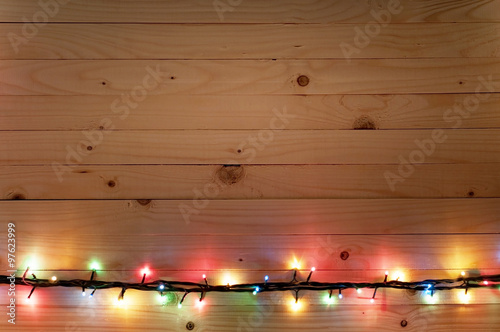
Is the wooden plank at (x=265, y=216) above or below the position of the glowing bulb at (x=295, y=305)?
above

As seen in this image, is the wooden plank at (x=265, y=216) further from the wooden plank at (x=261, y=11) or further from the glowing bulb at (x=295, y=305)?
the wooden plank at (x=261, y=11)

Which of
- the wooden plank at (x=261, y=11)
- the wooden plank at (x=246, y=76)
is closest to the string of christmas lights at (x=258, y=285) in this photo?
the wooden plank at (x=246, y=76)

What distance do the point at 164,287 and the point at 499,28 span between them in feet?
5.42

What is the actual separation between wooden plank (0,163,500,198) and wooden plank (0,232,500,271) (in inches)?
6.1

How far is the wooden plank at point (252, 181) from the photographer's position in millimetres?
1337

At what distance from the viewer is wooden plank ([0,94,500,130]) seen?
1347 millimetres

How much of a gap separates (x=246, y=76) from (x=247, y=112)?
142 mm

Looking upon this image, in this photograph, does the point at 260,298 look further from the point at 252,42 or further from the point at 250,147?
the point at 252,42

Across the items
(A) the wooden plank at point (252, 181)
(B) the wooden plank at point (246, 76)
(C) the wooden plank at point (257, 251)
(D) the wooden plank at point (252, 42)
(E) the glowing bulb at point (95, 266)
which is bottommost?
(E) the glowing bulb at point (95, 266)

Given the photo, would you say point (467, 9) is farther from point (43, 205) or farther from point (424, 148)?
point (43, 205)

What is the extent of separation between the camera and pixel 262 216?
4.39 feet

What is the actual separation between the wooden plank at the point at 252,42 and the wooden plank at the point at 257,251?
70 cm

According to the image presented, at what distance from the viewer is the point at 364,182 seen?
1.36 meters

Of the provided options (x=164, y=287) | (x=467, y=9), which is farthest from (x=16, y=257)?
(x=467, y=9)
